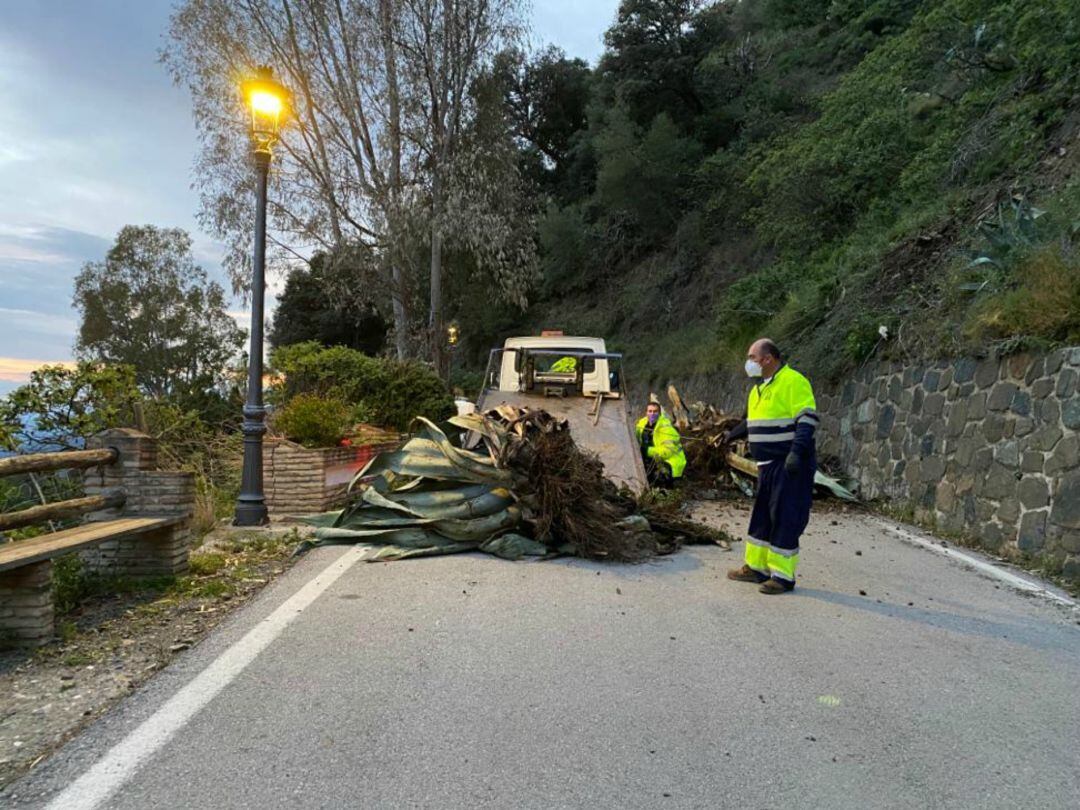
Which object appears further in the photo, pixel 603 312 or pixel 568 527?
pixel 603 312

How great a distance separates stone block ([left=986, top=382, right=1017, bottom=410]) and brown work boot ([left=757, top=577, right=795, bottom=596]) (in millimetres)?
3932

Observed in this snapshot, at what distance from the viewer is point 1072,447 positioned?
23.4 ft

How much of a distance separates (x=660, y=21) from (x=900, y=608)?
3280cm

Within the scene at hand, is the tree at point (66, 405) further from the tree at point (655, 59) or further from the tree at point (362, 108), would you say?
the tree at point (655, 59)

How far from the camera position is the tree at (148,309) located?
4331cm

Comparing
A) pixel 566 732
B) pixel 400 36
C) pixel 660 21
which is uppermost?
pixel 660 21

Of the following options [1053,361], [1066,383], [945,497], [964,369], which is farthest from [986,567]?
[964,369]

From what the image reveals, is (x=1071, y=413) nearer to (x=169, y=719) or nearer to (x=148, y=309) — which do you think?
(x=169, y=719)

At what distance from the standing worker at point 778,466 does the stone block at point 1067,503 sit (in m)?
2.44

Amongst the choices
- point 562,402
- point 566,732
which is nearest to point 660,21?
point 562,402

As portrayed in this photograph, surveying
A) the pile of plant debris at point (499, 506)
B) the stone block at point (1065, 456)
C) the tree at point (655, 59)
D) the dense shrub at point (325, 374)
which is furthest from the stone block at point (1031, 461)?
the tree at point (655, 59)

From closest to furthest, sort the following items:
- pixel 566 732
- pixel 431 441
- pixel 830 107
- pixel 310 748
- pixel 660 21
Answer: pixel 310 748 < pixel 566 732 < pixel 431 441 < pixel 830 107 < pixel 660 21

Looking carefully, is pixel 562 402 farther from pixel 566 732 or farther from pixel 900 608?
pixel 566 732

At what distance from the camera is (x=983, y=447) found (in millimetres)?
8781
